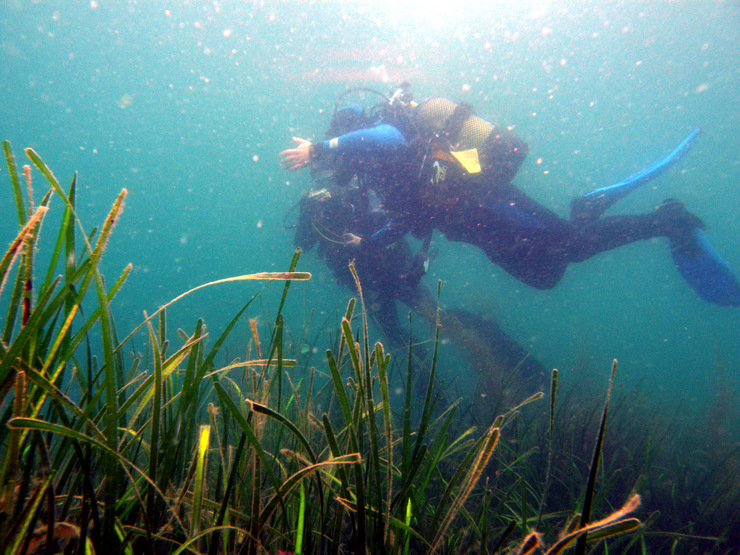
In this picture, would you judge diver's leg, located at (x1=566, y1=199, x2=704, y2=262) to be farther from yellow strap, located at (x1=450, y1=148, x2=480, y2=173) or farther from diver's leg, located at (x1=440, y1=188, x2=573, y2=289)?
yellow strap, located at (x1=450, y1=148, x2=480, y2=173)

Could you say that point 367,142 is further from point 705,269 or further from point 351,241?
point 705,269

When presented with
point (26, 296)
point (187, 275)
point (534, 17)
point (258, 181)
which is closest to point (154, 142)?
point (258, 181)

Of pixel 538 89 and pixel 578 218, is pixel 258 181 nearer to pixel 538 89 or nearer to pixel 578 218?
pixel 538 89

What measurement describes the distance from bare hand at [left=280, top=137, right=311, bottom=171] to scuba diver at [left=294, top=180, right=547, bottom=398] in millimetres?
947

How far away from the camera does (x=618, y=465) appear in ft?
9.82

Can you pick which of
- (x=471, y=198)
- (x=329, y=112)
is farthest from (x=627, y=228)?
(x=329, y=112)

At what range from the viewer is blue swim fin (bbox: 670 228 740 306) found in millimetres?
4977

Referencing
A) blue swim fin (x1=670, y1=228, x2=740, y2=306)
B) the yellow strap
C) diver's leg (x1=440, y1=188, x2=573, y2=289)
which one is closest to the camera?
the yellow strap

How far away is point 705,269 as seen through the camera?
520 cm

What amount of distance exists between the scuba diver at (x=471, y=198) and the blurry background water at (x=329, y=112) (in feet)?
22.5

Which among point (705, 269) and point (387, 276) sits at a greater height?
point (705, 269)

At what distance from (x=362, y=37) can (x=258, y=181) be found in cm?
3095

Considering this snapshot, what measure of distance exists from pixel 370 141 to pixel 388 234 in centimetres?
135

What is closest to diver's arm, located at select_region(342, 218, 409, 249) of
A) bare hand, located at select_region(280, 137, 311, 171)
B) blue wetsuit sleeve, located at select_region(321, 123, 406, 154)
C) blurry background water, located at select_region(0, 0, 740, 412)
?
blue wetsuit sleeve, located at select_region(321, 123, 406, 154)
